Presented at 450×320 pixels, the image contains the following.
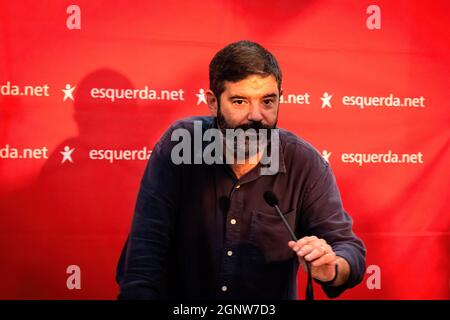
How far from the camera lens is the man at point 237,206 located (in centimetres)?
169

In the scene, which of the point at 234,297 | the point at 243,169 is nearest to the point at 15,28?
the point at 243,169

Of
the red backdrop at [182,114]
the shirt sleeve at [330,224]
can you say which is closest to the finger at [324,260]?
the shirt sleeve at [330,224]

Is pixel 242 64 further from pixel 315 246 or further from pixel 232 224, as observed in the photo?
pixel 315 246

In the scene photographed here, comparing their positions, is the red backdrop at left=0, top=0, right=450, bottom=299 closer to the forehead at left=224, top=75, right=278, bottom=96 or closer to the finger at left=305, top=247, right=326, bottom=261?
the forehead at left=224, top=75, right=278, bottom=96

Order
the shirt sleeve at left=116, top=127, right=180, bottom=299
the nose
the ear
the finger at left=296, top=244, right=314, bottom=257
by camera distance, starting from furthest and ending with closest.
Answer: the ear, the nose, the shirt sleeve at left=116, top=127, right=180, bottom=299, the finger at left=296, top=244, right=314, bottom=257

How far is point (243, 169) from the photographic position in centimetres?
183

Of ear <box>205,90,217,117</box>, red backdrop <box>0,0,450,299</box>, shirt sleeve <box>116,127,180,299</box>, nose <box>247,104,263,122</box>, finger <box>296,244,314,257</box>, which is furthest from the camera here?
red backdrop <box>0,0,450,299</box>

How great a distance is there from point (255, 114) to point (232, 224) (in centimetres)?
38

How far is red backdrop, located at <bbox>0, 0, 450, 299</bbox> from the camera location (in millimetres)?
2717

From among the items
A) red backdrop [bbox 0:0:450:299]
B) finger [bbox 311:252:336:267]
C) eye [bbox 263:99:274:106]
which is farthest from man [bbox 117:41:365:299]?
red backdrop [bbox 0:0:450:299]

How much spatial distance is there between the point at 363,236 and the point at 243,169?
4.91 feet

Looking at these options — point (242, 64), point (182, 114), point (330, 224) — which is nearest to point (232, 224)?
point (330, 224)

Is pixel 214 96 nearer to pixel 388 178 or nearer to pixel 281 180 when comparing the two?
pixel 281 180

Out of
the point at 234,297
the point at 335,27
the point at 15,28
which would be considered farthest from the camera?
the point at 335,27
